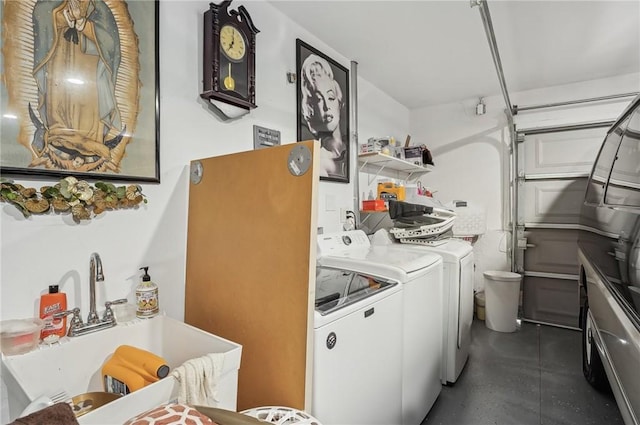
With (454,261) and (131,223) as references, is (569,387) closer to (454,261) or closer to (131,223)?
(454,261)

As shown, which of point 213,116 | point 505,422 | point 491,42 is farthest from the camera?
point 491,42

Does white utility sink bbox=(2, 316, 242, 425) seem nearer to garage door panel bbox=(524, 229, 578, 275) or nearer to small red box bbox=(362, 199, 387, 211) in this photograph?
small red box bbox=(362, 199, 387, 211)

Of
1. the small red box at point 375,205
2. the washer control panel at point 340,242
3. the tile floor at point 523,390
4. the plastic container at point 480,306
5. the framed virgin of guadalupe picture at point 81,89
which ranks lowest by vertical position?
the tile floor at point 523,390

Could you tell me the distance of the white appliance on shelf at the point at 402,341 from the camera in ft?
4.20

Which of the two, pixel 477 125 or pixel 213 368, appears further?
pixel 477 125

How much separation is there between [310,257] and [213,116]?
1.11 metres

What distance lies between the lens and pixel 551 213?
139 inches

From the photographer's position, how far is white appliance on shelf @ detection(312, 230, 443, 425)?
1.28 m

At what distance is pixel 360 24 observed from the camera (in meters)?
2.29

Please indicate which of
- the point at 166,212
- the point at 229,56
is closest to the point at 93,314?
the point at 166,212

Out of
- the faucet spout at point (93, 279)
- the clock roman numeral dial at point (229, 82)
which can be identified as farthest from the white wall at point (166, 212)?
the clock roman numeral dial at point (229, 82)

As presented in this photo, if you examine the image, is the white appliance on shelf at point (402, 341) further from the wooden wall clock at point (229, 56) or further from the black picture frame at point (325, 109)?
the wooden wall clock at point (229, 56)

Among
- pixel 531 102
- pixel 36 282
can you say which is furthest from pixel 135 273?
pixel 531 102

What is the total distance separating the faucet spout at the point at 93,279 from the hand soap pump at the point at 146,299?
0.15m
